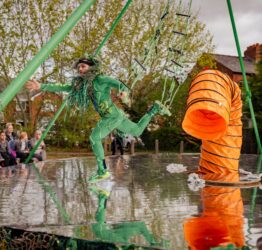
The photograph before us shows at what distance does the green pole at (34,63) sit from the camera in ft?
13.5

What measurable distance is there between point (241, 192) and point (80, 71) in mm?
2378

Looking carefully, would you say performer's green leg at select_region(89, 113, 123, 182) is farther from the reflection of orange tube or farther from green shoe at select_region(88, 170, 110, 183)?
the reflection of orange tube

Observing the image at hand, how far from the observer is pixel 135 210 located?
471 cm

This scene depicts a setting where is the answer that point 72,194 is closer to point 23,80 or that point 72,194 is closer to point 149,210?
point 149,210

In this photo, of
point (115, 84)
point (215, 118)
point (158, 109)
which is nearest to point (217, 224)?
point (215, 118)

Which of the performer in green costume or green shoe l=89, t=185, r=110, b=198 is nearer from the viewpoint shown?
green shoe l=89, t=185, r=110, b=198

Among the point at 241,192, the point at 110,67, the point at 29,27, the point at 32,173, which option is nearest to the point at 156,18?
the point at 110,67

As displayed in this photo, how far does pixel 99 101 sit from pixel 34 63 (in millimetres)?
2227

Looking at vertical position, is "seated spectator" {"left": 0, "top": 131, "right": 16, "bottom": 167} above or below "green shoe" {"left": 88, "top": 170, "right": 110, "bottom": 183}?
above

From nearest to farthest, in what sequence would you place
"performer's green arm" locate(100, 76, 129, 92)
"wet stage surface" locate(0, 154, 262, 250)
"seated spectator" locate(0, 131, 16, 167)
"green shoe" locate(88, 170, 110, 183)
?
1. "wet stage surface" locate(0, 154, 262, 250)
2. "performer's green arm" locate(100, 76, 129, 92)
3. "green shoe" locate(88, 170, 110, 183)
4. "seated spectator" locate(0, 131, 16, 167)

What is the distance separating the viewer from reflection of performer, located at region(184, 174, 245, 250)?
341 cm

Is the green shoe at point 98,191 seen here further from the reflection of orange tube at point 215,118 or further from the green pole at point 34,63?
the green pole at point 34,63

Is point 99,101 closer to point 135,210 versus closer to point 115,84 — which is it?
point 115,84

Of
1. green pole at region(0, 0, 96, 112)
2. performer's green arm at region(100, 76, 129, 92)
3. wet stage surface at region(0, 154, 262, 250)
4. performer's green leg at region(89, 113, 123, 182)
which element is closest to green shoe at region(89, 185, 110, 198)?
wet stage surface at region(0, 154, 262, 250)
